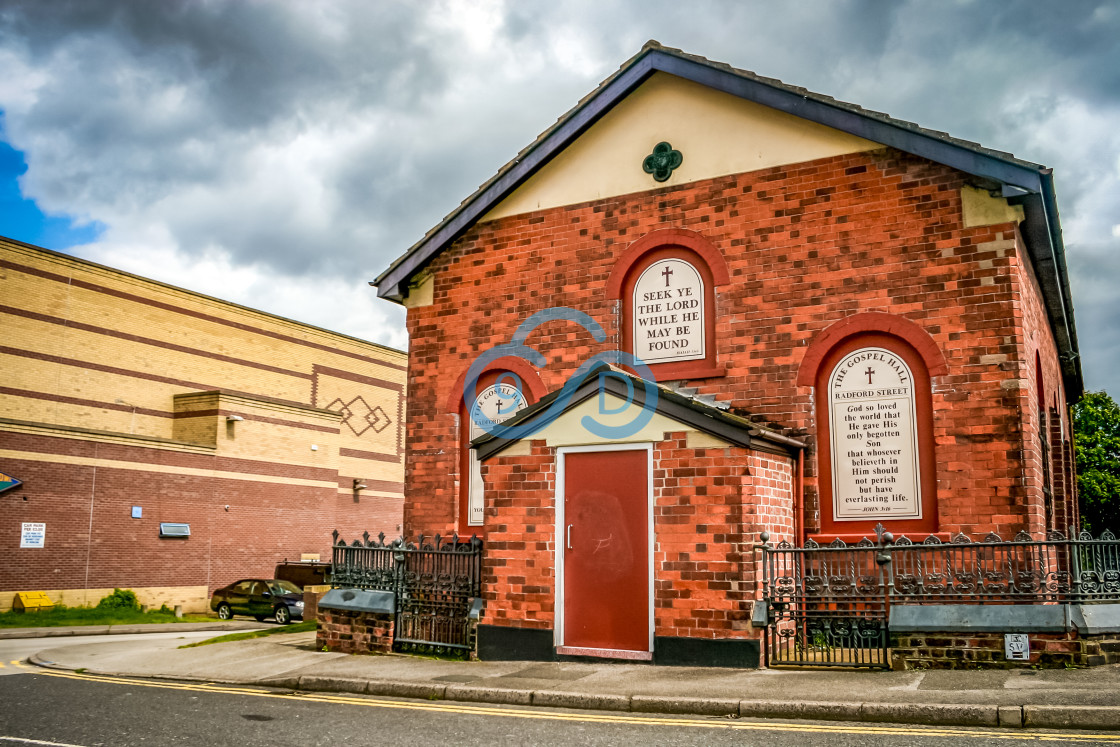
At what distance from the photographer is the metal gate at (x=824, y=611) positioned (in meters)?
9.81

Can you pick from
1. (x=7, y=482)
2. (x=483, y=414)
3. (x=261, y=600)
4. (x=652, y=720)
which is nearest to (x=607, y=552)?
(x=652, y=720)

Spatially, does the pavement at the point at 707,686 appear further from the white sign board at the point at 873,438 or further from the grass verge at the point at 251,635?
the white sign board at the point at 873,438

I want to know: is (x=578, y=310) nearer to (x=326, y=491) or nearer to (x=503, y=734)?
(x=503, y=734)

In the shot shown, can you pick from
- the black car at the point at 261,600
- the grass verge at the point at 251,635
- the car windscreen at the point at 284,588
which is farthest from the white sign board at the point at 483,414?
the car windscreen at the point at 284,588

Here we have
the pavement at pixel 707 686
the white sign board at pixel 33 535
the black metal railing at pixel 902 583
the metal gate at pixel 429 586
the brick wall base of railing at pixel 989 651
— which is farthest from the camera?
the white sign board at pixel 33 535

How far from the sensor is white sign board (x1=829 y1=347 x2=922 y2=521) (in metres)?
11.8

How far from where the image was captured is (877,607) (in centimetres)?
1041

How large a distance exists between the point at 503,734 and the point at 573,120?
9.99m

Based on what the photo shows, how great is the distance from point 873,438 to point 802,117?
450 centimetres

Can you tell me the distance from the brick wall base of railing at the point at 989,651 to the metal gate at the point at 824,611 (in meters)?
0.27

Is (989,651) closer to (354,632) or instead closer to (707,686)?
(707,686)

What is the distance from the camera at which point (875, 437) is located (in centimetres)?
1200

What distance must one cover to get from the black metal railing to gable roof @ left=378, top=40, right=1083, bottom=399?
164 inches

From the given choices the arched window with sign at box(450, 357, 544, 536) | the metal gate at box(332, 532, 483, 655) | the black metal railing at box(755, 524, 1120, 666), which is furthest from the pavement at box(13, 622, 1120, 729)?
the arched window with sign at box(450, 357, 544, 536)
